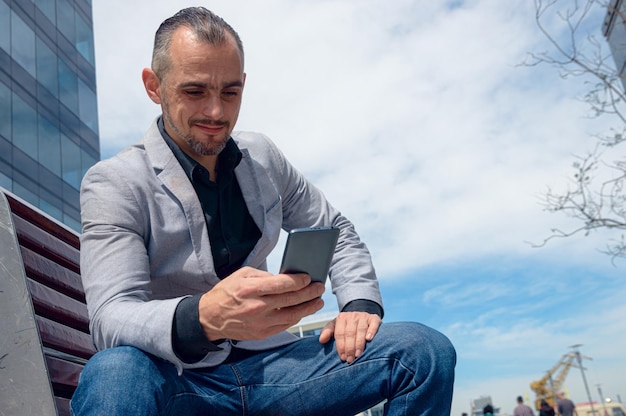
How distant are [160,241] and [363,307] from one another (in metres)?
0.70

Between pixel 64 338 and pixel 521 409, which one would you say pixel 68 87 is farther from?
pixel 64 338

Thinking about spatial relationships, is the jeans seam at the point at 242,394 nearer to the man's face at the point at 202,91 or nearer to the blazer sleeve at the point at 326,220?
the blazer sleeve at the point at 326,220

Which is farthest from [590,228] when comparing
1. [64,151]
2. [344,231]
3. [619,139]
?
[64,151]

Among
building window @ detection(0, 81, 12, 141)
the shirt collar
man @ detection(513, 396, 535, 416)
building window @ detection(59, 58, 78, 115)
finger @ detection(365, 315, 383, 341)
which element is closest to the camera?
finger @ detection(365, 315, 383, 341)

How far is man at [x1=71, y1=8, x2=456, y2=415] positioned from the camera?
1642 millimetres

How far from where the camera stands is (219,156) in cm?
231

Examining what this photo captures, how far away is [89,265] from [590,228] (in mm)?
6311

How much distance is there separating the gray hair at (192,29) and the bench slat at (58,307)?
91 centimetres

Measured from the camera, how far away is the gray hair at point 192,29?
211 cm

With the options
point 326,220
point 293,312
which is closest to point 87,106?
point 326,220

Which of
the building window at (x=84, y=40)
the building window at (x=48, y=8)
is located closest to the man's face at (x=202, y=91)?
the building window at (x=48, y=8)

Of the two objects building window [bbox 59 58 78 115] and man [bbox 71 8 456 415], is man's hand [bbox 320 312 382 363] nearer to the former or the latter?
man [bbox 71 8 456 415]

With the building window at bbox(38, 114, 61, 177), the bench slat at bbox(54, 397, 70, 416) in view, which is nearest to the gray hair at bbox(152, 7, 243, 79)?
the bench slat at bbox(54, 397, 70, 416)

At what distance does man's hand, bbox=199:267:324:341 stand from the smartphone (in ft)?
0.08
